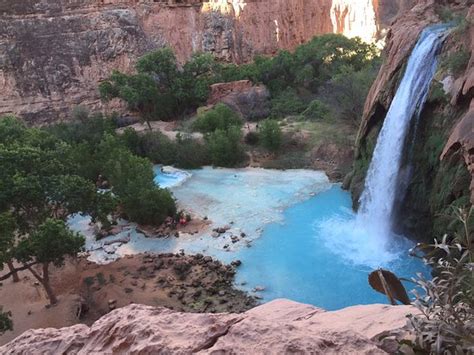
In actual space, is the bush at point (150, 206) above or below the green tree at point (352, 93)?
below

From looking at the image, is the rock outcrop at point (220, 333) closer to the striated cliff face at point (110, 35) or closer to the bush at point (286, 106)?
the bush at point (286, 106)

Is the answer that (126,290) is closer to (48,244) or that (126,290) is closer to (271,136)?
(48,244)

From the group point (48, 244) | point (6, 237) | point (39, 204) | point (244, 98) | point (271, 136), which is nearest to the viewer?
point (6, 237)

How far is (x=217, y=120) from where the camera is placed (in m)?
24.5

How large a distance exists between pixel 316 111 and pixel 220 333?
2376 centimetres

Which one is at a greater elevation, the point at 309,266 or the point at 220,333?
the point at 220,333

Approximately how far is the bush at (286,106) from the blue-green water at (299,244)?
8065 millimetres

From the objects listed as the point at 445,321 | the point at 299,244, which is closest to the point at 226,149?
the point at 299,244

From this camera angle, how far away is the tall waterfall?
40.4ft

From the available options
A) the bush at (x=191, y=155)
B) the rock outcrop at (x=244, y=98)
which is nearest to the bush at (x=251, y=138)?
the bush at (x=191, y=155)

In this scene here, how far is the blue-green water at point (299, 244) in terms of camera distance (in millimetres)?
11297

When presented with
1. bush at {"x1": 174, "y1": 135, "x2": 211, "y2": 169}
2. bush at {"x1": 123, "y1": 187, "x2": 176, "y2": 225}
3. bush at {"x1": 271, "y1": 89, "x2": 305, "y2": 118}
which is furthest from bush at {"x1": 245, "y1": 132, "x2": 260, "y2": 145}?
bush at {"x1": 123, "y1": 187, "x2": 176, "y2": 225}

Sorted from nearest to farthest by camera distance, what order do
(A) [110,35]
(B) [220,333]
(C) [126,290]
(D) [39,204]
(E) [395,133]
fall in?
(B) [220,333] → (D) [39,204] → (C) [126,290] → (E) [395,133] → (A) [110,35]

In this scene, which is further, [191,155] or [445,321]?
[191,155]
